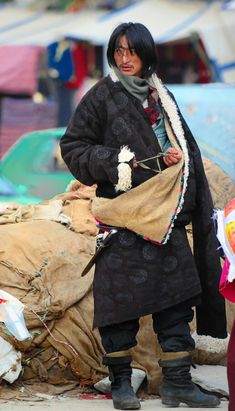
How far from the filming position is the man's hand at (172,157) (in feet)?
15.1

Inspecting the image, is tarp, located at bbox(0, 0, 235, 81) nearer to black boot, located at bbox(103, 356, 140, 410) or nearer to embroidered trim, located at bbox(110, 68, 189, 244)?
embroidered trim, located at bbox(110, 68, 189, 244)

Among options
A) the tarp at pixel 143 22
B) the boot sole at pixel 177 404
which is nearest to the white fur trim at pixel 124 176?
the boot sole at pixel 177 404

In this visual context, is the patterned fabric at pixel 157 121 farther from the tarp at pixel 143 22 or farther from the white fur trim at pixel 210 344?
the tarp at pixel 143 22

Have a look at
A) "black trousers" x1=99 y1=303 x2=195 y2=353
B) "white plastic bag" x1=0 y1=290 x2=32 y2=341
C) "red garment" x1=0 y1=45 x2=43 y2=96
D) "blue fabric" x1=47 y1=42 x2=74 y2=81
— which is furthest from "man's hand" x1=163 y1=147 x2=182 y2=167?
"blue fabric" x1=47 y1=42 x2=74 y2=81

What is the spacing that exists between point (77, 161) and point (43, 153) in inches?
279

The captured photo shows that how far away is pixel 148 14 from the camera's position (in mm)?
17641

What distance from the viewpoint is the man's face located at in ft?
15.5

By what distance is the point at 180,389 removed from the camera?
15.2ft

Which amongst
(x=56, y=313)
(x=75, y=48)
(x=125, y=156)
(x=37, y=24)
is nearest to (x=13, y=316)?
(x=56, y=313)

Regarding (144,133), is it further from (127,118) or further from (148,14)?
(148,14)

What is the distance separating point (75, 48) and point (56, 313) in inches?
555

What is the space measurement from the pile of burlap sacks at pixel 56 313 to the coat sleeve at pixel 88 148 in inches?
29.3

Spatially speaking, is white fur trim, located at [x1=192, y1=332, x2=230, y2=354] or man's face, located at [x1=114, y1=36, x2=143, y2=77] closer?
man's face, located at [x1=114, y1=36, x2=143, y2=77]

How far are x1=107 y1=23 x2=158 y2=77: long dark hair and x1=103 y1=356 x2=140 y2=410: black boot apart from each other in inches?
55.2
